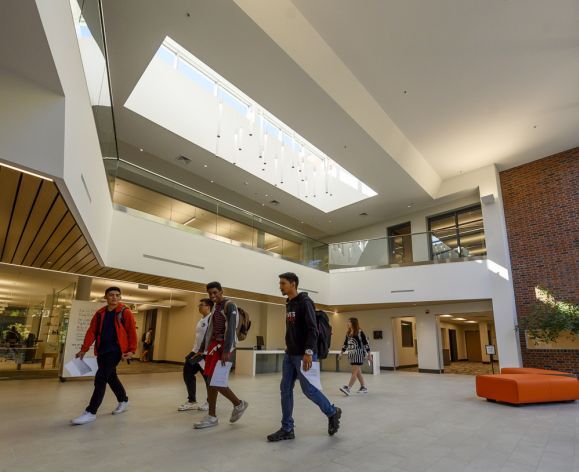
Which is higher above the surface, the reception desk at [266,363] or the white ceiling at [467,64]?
the white ceiling at [467,64]

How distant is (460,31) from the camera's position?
7.59 m

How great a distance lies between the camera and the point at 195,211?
1013 centimetres

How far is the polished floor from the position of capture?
2.97 metres

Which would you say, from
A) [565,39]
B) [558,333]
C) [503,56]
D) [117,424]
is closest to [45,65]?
[117,424]

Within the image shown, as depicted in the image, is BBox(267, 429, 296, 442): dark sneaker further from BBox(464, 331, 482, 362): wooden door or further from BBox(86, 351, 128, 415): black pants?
BBox(464, 331, 482, 362): wooden door

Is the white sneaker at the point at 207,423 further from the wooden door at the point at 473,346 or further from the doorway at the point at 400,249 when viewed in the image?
the wooden door at the point at 473,346

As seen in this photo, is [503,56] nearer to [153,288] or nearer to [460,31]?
[460,31]

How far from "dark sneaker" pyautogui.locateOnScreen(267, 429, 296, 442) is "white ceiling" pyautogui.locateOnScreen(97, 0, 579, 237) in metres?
6.51

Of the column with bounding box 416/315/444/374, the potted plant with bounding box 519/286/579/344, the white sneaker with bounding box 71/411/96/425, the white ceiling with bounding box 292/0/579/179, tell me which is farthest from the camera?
the column with bounding box 416/315/444/374

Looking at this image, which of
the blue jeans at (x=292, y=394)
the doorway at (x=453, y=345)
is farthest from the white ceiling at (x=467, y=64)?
the doorway at (x=453, y=345)

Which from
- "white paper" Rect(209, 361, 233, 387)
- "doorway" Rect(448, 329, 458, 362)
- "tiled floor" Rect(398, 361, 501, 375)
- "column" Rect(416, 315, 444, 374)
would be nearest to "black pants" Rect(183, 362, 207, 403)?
"white paper" Rect(209, 361, 233, 387)

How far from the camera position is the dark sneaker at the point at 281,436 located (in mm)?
3562

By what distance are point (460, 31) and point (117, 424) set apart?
29.4 feet

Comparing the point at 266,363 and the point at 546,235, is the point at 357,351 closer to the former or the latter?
the point at 266,363
